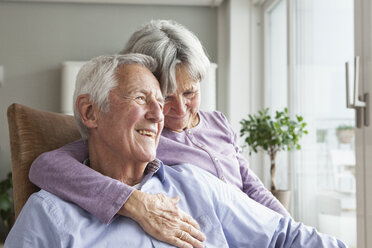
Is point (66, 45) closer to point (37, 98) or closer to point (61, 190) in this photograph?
point (37, 98)

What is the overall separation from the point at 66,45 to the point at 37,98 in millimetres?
665

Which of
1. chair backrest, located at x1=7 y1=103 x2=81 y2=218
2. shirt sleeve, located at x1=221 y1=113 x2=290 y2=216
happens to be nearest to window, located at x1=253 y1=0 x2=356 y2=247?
shirt sleeve, located at x1=221 y1=113 x2=290 y2=216

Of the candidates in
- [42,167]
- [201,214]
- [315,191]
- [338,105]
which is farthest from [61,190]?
[315,191]

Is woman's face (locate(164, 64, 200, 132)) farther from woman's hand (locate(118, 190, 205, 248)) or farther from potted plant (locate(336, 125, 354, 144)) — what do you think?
potted plant (locate(336, 125, 354, 144))

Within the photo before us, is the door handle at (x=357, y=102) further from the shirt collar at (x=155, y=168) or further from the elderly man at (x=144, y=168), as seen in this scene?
the shirt collar at (x=155, y=168)

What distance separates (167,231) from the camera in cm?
123

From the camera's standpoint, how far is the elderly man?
1306 mm

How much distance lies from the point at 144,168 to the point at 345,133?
1.58 metres

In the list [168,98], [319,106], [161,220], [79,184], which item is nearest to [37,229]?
[79,184]

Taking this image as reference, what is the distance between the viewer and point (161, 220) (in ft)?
Result: 4.04

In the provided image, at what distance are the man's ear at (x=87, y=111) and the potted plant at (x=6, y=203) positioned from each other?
3594 mm

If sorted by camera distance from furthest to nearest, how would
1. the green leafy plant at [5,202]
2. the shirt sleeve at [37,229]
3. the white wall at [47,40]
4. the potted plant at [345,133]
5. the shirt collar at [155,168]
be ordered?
the white wall at [47,40] → the green leafy plant at [5,202] → the potted plant at [345,133] → the shirt collar at [155,168] → the shirt sleeve at [37,229]

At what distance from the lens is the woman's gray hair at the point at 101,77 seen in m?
1.35

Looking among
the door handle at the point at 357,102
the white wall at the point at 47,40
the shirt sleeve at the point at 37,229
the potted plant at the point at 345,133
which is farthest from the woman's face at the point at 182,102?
the white wall at the point at 47,40
